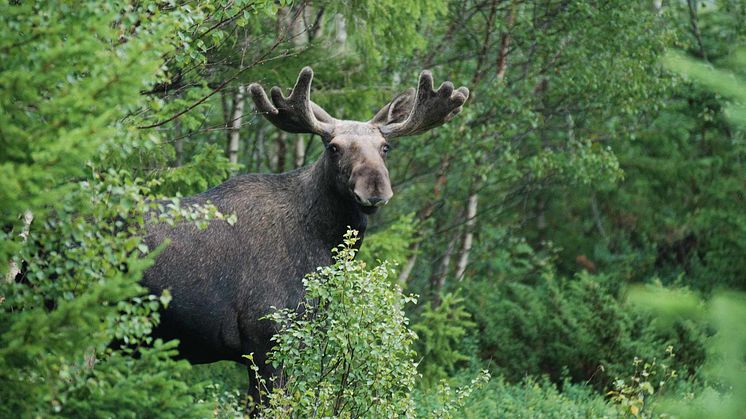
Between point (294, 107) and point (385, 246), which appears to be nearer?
point (294, 107)

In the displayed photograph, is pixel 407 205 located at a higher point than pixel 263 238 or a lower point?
lower

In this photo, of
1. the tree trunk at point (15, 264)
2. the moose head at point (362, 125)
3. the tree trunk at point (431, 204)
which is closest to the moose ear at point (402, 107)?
the moose head at point (362, 125)

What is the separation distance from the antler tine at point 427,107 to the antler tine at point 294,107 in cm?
58

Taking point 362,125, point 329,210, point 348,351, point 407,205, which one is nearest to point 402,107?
point 362,125

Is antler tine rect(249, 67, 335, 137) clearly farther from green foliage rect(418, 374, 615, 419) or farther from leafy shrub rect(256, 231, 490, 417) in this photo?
green foliage rect(418, 374, 615, 419)

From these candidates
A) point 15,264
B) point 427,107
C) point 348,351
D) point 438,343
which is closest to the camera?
point 15,264

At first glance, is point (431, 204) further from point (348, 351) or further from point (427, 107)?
point (348, 351)

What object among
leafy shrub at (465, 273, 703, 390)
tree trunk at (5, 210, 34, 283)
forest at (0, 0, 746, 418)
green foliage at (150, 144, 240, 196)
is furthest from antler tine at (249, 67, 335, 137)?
leafy shrub at (465, 273, 703, 390)

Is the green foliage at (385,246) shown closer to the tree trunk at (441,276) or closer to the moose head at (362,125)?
the moose head at (362,125)

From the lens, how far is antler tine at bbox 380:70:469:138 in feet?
30.0

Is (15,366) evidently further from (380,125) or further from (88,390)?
(380,125)

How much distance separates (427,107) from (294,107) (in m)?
1.16

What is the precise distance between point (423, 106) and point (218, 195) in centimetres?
193

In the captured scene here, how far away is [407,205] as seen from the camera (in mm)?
17578
